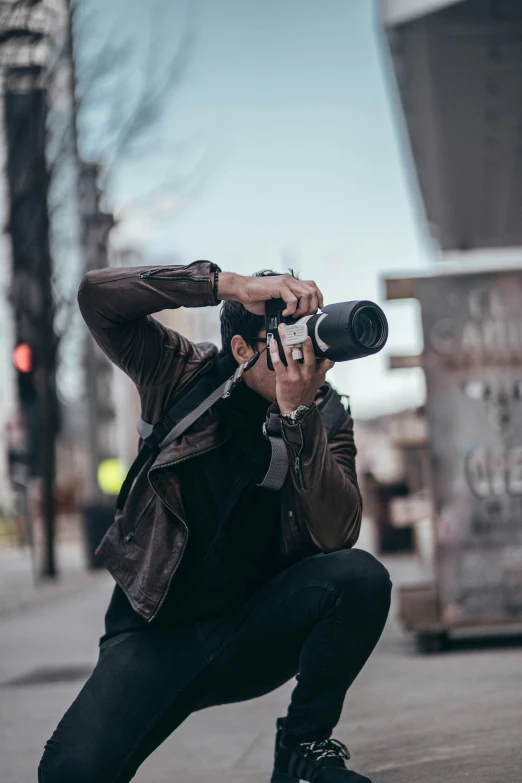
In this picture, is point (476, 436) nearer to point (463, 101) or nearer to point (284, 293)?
point (284, 293)

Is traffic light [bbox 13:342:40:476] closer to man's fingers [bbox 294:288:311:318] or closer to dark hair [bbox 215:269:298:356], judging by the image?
dark hair [bbox 215:269:298:356]

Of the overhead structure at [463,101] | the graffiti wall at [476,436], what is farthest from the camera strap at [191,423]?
the overhead structure at [463,101]

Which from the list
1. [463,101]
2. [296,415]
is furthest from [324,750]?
[463,101]

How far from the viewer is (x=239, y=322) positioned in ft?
9.71

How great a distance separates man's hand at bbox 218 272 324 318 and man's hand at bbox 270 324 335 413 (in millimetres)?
64

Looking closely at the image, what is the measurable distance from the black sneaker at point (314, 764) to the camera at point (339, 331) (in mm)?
990

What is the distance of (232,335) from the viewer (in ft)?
9.82

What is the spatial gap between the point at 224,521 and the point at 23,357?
10.1 meters

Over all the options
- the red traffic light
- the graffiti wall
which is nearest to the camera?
the graffiti wall

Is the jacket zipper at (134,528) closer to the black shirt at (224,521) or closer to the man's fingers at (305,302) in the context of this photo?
the black shirt at (224,521)

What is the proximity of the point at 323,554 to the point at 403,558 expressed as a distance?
10780mm

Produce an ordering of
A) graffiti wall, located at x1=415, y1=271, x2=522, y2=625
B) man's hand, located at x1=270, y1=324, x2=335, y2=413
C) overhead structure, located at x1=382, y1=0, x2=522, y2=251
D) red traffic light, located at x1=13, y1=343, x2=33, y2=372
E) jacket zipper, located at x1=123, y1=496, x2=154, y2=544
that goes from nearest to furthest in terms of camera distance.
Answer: man's hand, located at x1=270, y1=324, x2=335, y2=413, jacket zipper, located at x1=123, y1=496, x2=154, y2=544, graffiti wall, located at x1=415, y1=271, x2=522, y2=625, overhead structure, located at x1=382, y1=0, x2=522, y2=251, red traffic light, located at x1=13, y1=343, x2=33, y2=372

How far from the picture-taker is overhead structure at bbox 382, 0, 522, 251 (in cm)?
1200

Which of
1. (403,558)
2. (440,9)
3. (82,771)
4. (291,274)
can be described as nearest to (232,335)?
(291,274)
